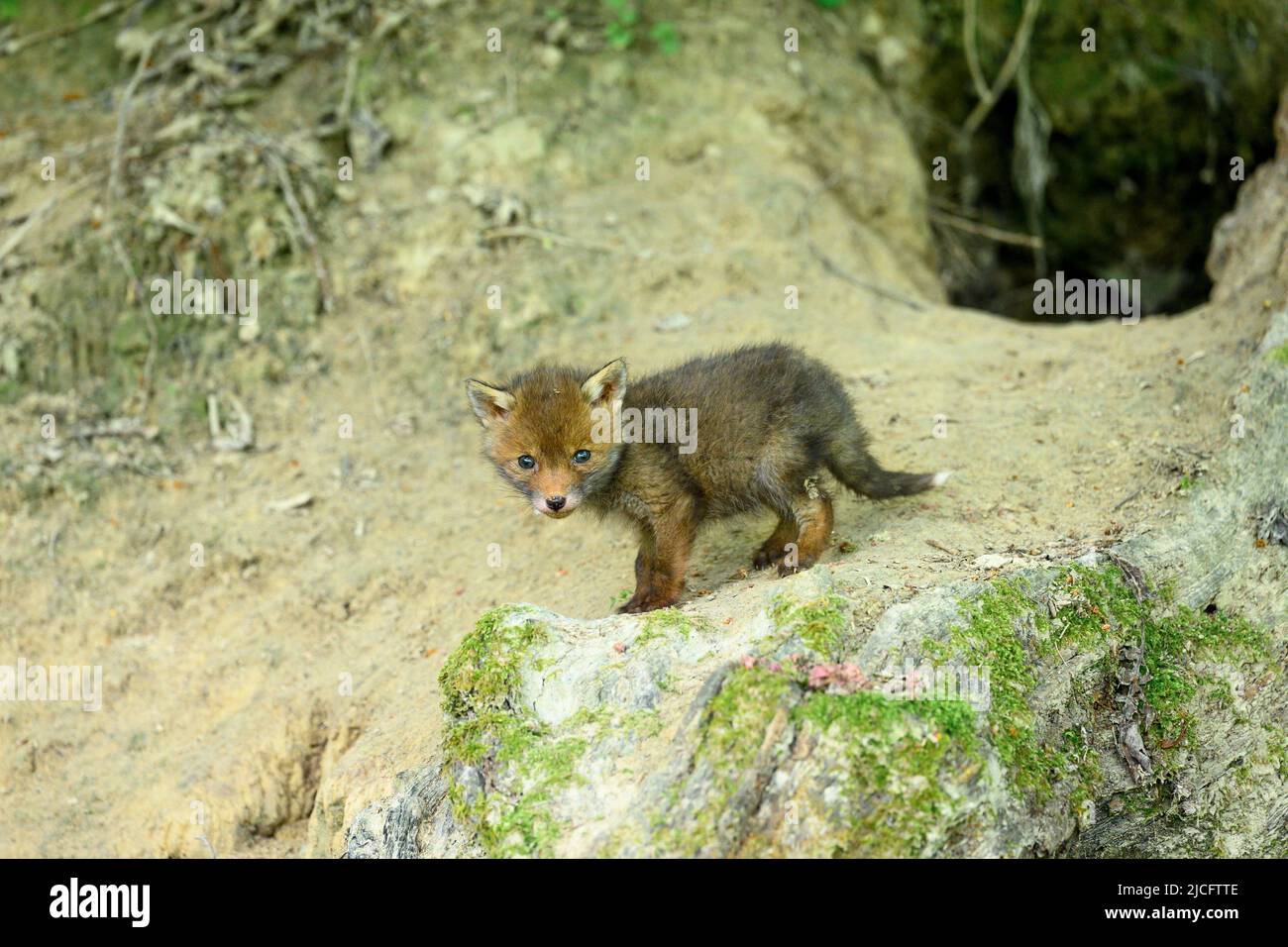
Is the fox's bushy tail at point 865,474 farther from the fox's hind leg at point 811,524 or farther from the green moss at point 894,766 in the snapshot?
the green moss at point 894,766

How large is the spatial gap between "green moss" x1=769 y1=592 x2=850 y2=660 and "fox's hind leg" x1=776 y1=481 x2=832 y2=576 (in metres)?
1.22

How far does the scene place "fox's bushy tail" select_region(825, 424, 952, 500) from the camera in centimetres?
541

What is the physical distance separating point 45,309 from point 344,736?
3705mm

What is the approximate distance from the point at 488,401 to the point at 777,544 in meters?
1.47

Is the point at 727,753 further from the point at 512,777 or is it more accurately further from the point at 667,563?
the point at 667,563

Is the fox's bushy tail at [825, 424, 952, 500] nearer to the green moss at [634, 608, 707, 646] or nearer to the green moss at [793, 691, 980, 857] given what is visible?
the green moss at [634, 608, 707, 646]

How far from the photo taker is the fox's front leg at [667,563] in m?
5.10

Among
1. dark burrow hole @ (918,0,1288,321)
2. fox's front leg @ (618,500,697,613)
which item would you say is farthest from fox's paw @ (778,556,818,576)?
dark burrow hole @ (918,0,1288,321)

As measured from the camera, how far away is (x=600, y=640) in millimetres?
4152

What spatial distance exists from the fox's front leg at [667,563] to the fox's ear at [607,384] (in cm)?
55

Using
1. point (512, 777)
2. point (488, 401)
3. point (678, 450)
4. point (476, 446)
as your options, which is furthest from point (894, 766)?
point (476, 446)

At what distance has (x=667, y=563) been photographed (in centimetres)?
511

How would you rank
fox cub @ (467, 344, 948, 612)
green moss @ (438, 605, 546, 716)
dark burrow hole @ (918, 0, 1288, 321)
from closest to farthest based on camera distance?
green moss @ (438, 605, 546, 716), fox cub @ (467, 344, 948, 612), dark burrow hole @ (918, 0, 1288, 321)

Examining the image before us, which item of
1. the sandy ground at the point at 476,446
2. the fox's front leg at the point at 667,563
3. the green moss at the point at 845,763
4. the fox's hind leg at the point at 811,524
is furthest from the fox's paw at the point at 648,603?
the green moss at the point at 845,763
